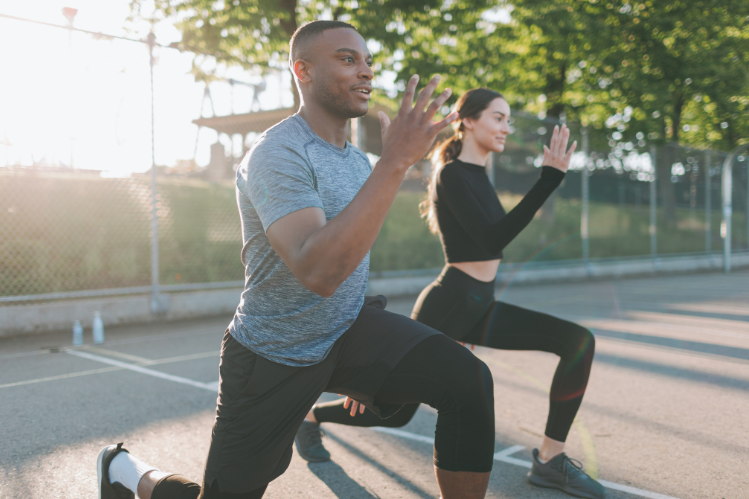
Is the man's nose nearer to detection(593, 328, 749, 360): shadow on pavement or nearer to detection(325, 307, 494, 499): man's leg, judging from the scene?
detection(325, 307, 494, 499): man's leg

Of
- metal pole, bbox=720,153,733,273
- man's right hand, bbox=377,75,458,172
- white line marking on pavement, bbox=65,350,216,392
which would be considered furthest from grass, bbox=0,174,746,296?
metal pole, bbox=720,153,733,273

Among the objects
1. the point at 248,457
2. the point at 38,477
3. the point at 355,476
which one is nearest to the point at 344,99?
the point at 248,457

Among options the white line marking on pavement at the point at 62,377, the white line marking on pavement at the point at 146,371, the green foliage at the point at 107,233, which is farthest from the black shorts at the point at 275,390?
the green foliage at the point at 107,233

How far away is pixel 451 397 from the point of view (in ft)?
6.61

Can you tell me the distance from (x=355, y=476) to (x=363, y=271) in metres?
1.51

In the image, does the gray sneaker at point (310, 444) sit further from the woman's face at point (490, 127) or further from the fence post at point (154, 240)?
the fence post at point (154, 240)

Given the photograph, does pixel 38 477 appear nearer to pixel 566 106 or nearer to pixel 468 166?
pixel 468 166

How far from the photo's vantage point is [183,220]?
10.2 m

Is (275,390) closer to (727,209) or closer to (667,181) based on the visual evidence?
(667,181)

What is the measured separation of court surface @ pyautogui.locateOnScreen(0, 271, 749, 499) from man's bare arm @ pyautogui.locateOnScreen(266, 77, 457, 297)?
5.76 feet

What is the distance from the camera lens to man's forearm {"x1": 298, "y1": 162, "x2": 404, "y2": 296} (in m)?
1.59

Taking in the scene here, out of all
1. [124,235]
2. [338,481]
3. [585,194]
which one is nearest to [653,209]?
[585,194]

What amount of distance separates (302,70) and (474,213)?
1285 millimetres

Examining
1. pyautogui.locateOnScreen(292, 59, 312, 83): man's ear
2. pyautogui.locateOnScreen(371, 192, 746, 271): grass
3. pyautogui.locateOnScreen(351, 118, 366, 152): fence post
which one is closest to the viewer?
pyautogui.locateOnScreen(292, 59, 312, 83): man's ear
